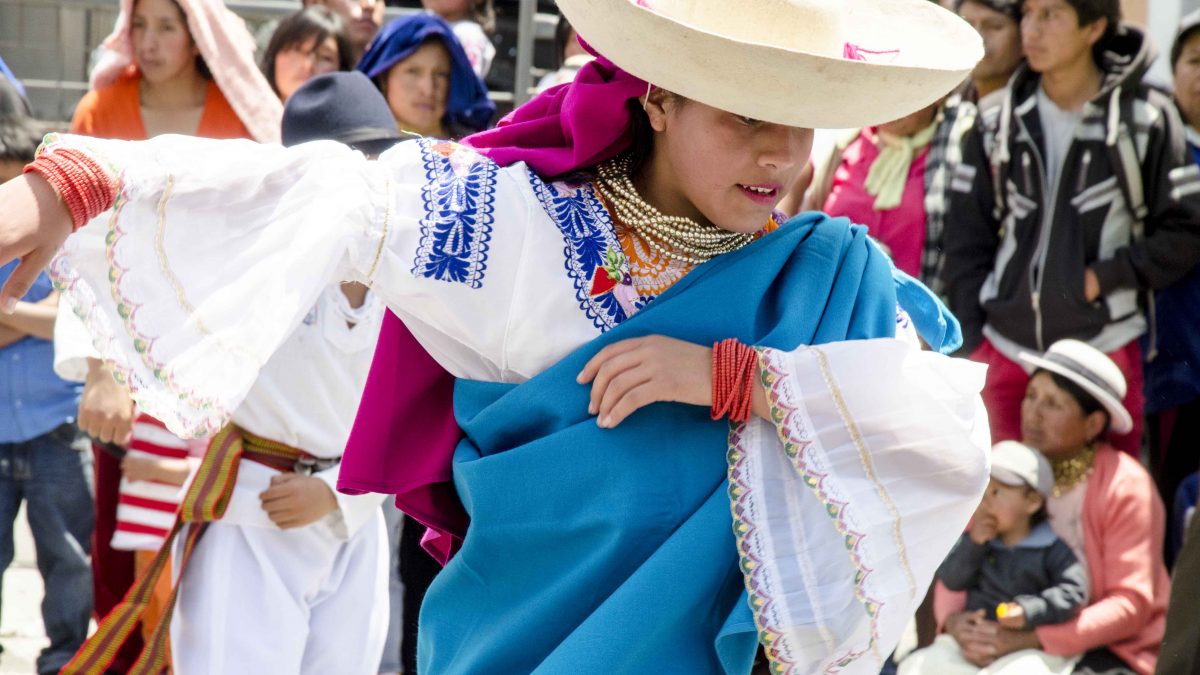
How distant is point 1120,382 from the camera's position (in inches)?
216

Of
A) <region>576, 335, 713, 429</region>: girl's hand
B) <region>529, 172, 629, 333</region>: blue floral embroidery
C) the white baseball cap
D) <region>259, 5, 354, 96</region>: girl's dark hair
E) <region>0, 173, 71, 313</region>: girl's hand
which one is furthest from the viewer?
<region>259, 5, 354, 96</region>: girl's dark hair

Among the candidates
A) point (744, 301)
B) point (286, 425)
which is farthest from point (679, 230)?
point (286, 425)

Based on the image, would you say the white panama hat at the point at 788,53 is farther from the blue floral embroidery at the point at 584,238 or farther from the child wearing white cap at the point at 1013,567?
the child wearing white cap at the point at 1013,567

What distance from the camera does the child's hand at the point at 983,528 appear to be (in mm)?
5402

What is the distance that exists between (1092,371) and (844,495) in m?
2.95

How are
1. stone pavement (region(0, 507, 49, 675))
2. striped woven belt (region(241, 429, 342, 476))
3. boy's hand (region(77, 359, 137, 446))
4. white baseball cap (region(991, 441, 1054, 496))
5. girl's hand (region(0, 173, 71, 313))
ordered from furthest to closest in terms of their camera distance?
stone pavement (region(0, 507, 49, 675)), white baseball cap (region(991, 441, 1054, 496)), boy's hand (region(77, 359, 137, 446)), striped woven belt (region(241, 429, 342, 476)), girl's hand (region(0, 173, 71, 313))

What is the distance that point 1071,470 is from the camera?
550 centimetres

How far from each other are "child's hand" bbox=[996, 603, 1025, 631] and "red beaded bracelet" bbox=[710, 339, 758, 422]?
272cm

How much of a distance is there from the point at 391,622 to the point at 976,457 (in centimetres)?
311

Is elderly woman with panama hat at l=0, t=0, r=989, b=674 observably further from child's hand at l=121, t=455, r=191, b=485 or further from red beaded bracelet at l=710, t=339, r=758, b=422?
child's hand at l=121, t=455, r=191, b=485

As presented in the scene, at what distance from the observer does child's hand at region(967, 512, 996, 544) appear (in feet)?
17.7

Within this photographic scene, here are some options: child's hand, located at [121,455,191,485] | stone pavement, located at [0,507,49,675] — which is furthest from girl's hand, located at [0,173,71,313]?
stone pavement, located at [0,507,49,675]

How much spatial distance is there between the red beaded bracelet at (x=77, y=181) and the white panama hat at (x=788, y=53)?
814 mm

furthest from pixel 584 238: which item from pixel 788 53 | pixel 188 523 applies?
pixel 188 523
